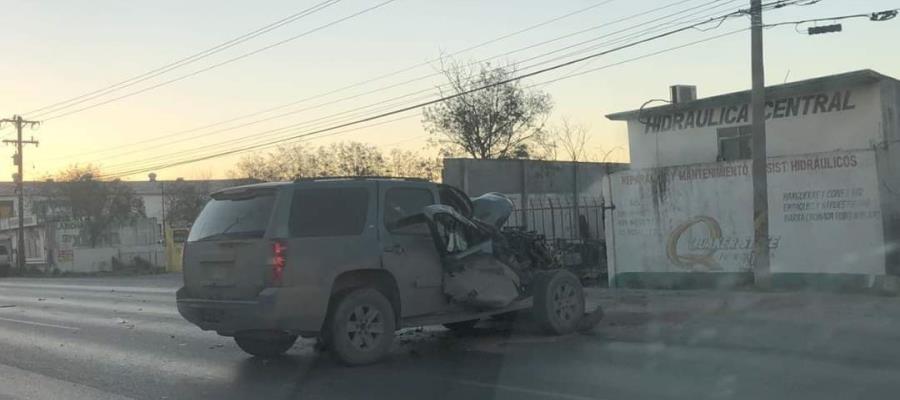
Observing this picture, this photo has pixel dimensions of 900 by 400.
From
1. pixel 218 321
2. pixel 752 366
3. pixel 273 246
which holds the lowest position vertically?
pixel 752 366

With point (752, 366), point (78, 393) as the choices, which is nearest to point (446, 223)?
point (752, 366)

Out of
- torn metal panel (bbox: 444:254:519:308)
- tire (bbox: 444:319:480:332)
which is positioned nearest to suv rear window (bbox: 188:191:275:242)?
torn metal panel (bbox: 444:254:519:308)

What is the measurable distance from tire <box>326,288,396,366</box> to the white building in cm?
902

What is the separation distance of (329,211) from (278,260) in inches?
34.5

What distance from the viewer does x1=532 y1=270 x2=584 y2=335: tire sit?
10.1 m

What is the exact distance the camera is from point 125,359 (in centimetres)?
959

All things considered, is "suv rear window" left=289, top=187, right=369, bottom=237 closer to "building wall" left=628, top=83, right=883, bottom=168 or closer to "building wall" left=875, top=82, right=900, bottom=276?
"building wall" left=875, top=82, right=900, bottom=276

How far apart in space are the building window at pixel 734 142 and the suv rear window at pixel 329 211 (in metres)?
12.6

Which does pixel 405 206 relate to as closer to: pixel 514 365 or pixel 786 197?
pixel 514 365

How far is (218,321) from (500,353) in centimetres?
314

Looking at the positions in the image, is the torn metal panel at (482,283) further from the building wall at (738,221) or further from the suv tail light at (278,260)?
the building wall at (738,221)

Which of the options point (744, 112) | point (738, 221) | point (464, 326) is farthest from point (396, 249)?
point (744, 112)

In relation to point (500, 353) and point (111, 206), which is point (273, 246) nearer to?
point (500, 353)

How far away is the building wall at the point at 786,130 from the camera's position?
16203mm
